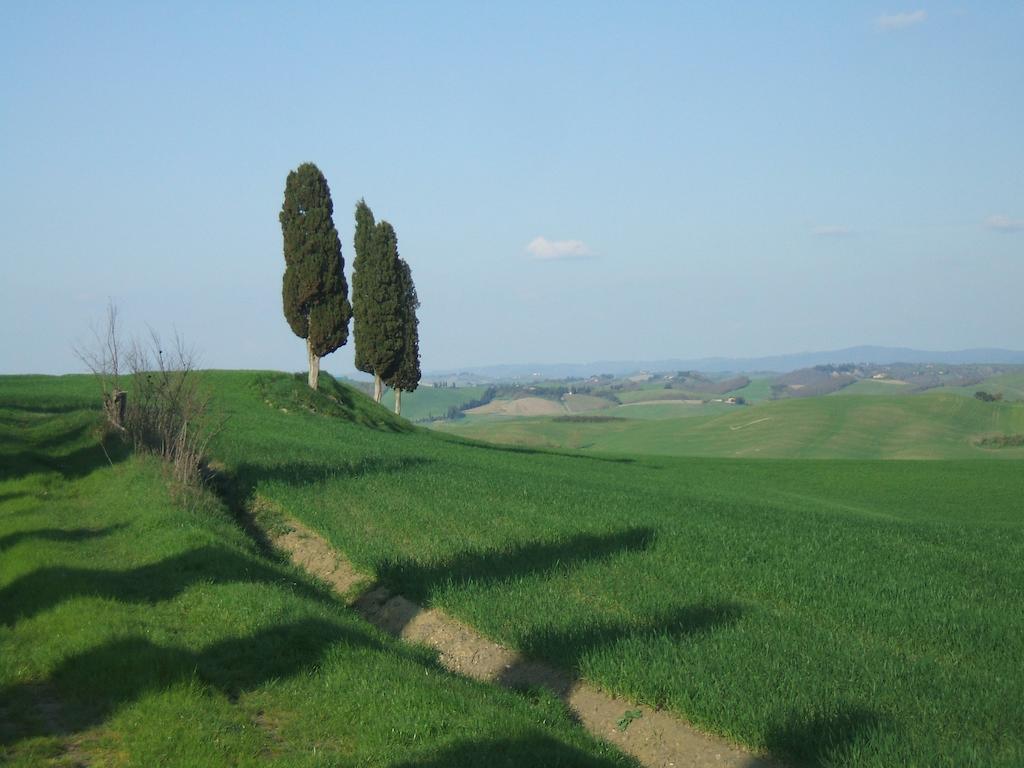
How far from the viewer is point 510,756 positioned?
6102 mm

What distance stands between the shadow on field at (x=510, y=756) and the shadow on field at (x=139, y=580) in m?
5.22

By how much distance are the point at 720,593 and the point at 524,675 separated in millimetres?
3198

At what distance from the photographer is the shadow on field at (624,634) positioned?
9.07m

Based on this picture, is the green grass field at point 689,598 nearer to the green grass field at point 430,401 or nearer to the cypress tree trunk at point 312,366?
the cypress tree trunk at point 312,366

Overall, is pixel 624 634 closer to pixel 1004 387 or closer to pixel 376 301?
pixel 376 301

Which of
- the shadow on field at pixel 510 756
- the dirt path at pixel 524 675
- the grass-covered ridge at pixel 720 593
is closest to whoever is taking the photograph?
the shadow on field at pixel 510 756

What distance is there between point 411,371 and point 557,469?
18.3m

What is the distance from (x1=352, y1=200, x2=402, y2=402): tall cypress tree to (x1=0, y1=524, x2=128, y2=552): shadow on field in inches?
1358

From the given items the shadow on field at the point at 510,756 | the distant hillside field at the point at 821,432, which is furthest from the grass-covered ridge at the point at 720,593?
the distant hillside field at the point at 821,432

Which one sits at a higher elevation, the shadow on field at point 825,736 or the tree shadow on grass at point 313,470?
the tree shadow on grass at point 313,470

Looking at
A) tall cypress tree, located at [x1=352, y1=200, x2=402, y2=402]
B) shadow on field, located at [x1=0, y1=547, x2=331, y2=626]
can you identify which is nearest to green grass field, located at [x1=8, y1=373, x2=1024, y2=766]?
shadow on field, located at [x1=0, y1=547, x2=331, y2=626]

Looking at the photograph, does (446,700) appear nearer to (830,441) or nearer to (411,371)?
(411,371)

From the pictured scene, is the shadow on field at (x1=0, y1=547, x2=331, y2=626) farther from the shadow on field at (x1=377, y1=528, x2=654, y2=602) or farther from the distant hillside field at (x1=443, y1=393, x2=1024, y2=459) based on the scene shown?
the distant hillside field at (x1=443, y1=393, x2=1024, y2=459)

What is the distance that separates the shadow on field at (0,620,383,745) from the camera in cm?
694
